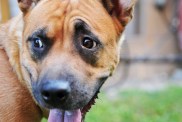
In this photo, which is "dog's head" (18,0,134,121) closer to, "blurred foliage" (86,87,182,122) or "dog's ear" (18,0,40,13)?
"dog's ear" (18,0,40,13)

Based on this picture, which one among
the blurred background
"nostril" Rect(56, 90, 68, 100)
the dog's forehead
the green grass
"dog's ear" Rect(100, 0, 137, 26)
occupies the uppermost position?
the dog's forehead

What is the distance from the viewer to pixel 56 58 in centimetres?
306

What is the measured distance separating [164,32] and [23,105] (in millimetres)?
5036

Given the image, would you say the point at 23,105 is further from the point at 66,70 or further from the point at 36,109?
the point at 66,70

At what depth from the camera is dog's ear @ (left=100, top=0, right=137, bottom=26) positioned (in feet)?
11.2

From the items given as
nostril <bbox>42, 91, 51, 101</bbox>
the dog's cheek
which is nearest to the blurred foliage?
the dog's cheek

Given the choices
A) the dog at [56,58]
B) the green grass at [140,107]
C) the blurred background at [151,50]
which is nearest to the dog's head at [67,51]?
the dog at [56,58]

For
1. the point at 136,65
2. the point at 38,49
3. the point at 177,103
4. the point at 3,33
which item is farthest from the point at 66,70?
the point at 136,65

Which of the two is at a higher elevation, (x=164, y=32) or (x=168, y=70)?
(x=164, y=32)

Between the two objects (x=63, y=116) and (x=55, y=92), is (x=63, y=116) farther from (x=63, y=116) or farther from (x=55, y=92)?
(x=55, y=92)

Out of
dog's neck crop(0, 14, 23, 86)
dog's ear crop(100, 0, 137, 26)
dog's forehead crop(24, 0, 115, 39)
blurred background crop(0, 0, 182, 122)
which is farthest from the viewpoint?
blurred background crop(0, 0, 182, 122)

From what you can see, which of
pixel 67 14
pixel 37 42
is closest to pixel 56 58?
pixel 37 42

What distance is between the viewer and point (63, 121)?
3.20 meters

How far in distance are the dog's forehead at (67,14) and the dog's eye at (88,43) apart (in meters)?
0.09
